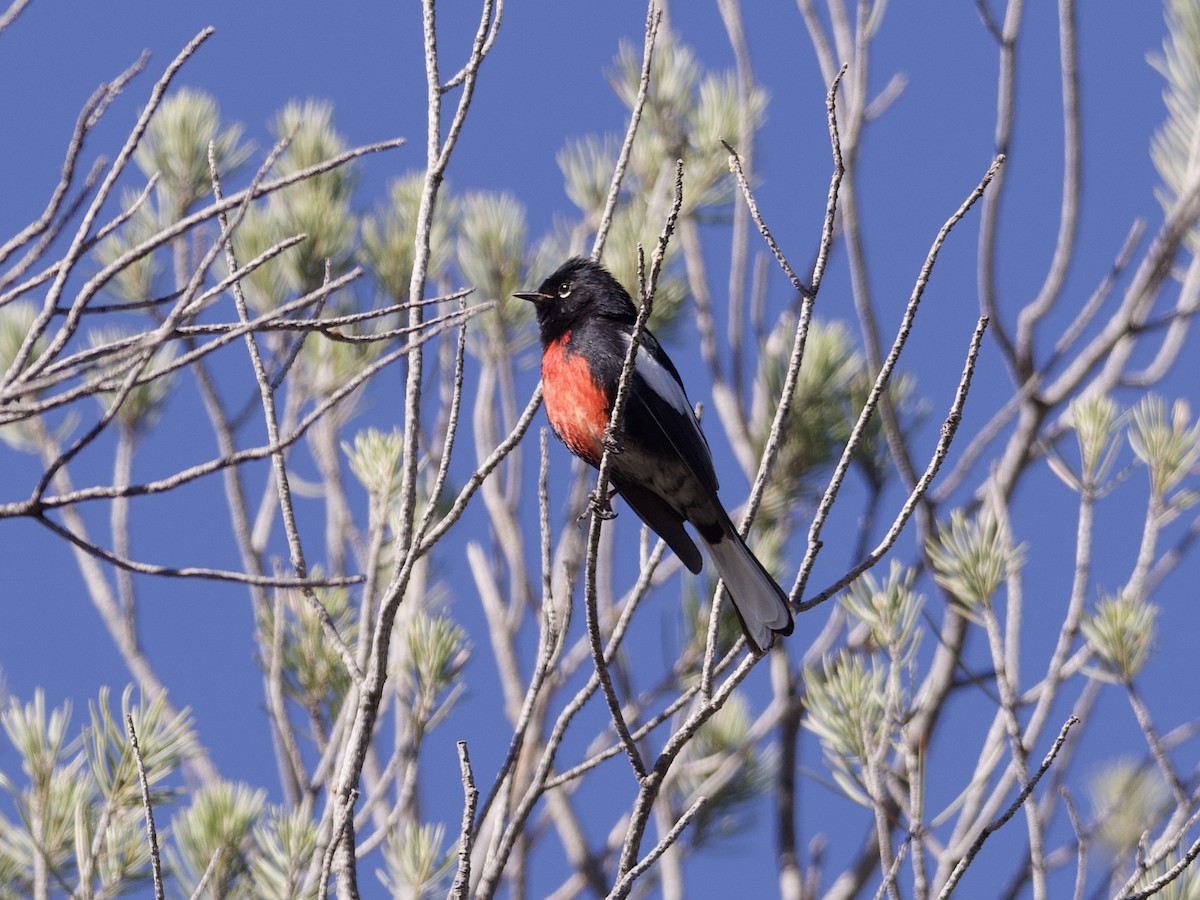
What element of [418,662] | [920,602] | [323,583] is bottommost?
[323,583]

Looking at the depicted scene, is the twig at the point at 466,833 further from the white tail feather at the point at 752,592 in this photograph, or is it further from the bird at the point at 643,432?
the bird at the point at 643,432

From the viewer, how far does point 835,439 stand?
13.4 feet

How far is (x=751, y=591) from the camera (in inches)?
116

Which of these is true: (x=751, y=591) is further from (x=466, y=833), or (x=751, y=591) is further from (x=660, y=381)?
(x=466, y=833)

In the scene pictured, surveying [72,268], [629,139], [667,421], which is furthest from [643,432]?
[72,268]

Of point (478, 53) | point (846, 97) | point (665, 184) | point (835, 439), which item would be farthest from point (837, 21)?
point (478, 53)

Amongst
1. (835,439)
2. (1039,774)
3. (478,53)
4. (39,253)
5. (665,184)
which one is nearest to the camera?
(39,253)

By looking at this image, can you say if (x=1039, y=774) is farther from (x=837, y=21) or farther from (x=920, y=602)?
(x=837, y=21)

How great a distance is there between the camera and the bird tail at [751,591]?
108 inches

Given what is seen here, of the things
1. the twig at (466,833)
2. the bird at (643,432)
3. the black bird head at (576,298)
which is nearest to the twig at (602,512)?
the twig at (466,833)

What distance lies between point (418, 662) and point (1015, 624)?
1.22 meters

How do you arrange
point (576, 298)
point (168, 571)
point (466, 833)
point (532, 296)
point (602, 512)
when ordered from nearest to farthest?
point (168, 571)
point (466, 833)
point (602, 512)
point (576, 298)
point (532, 296)

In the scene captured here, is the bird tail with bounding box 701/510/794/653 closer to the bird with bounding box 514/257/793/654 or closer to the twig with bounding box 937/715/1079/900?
the bird with bounding box 514/257/793/654

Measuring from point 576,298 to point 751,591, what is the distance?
49.5 inches
